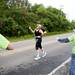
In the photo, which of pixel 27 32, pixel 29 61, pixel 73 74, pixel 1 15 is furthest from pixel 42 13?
pixel 73 74

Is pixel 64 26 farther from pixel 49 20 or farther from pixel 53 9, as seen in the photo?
pixel 49 20

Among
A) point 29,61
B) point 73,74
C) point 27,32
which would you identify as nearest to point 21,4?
point 27,32

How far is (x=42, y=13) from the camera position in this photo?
69.4m

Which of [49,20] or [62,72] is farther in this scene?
[49,20]

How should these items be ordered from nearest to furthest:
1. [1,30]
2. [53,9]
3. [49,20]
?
[1,30]
[49,20]
[53,9]

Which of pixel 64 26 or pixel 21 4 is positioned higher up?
pixel 21 4

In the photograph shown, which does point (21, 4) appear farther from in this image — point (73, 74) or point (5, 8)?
point (73, 74)

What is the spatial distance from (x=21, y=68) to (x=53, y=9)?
7084cm

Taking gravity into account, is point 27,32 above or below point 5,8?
below

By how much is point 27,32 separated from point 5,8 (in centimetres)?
461

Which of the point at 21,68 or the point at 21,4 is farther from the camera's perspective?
the point at 21,4

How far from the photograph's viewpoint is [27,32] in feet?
172

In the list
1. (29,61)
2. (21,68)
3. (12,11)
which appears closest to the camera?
(21,68)

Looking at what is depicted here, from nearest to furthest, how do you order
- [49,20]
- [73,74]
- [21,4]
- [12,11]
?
[73,74]
[12,11]
[21,4]
[49,20]
